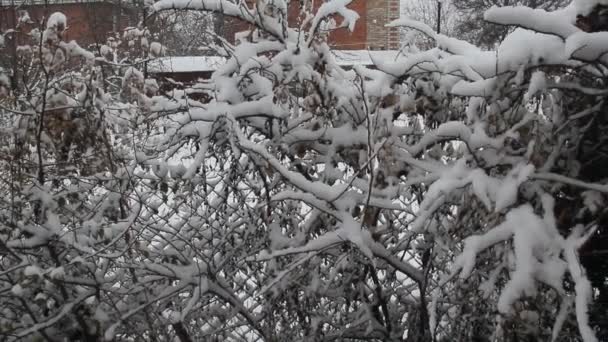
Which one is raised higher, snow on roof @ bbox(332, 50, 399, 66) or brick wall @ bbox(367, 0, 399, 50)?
brick wall @ bbox(367, 0, 399, 50)

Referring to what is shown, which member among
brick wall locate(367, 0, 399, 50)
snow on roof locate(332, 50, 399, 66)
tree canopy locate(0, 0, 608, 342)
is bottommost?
tree canopy locate(0, 0, 608, 342)

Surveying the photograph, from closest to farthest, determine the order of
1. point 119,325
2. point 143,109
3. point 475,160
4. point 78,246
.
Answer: point 475,160 < point 78,246 < point 119,325 < point 143,109

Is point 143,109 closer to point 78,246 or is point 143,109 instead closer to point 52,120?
point 52,120

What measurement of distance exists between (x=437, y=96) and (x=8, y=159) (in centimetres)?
222

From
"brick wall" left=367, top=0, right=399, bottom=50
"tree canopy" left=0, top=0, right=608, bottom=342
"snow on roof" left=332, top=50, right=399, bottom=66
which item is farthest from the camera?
"brick wall" left=367, top=0, right=399, bottom=50

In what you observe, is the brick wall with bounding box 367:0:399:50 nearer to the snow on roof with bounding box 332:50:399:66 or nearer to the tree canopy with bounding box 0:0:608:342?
the snow on roof with bounding box 332:50:399:66

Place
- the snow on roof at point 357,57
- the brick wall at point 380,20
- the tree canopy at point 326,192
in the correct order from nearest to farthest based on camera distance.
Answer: the tree canopy at point 326,192 < the snow on roof at point 357,57 < the brick wall at point 380,20

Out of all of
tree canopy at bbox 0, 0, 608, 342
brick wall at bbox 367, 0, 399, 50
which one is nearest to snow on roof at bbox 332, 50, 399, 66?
tree canopy at bbox 0, 0, 608, 342

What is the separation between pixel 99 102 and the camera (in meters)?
3.25

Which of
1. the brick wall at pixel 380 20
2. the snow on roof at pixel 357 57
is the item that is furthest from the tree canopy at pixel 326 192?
the brick wall at pixel 380 20

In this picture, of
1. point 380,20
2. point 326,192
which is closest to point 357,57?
point 326,192

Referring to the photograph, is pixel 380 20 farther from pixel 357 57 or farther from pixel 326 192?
pixel 326 192

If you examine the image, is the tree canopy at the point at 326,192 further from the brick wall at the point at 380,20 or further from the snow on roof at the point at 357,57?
the brick wall at the point at 380,20

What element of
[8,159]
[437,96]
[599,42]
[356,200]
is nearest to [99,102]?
[8,159]
